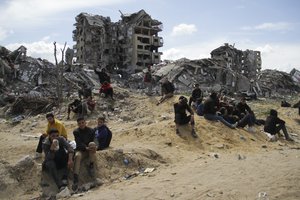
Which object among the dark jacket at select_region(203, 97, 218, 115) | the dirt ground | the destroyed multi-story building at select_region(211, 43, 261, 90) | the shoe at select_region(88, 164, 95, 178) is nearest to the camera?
the dirt ground

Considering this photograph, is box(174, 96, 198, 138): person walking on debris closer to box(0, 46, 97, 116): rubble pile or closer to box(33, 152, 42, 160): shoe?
box(33, 152, 42, 160): shoe

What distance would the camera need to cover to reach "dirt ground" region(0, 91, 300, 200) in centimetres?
628

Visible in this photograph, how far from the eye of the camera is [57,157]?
7398 millimetres

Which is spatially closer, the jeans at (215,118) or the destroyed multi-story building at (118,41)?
the jeans at (215,118)

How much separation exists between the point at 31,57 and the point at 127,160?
87.0 feet

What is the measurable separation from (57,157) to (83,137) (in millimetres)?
718

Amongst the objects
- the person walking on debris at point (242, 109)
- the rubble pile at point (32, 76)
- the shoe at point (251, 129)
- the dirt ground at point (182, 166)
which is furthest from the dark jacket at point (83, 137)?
the rubble pile at point (32, 76)

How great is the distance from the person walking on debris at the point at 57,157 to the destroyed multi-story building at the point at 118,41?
139 ft

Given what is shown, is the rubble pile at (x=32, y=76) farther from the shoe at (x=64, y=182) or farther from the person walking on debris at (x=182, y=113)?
the shoe at (x=64, y=182)

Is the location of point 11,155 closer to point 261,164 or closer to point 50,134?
point 50,134

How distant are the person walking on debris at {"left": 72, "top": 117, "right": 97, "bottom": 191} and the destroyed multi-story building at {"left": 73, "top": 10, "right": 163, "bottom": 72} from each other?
41946 millimetres

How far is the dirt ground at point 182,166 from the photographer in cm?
628

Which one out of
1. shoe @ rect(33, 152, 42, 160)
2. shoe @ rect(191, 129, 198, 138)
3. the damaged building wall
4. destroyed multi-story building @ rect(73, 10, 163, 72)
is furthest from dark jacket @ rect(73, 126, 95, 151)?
the damaged building wall

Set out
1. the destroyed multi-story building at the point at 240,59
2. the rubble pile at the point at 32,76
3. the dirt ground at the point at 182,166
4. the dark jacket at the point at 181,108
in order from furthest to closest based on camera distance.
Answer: the destroyed multi-story building at the point at 240,59 → the rubble pile at the point at 32,76 → the dark jacket at the point at 181,108 → the dirt ground at the point at 182,166
